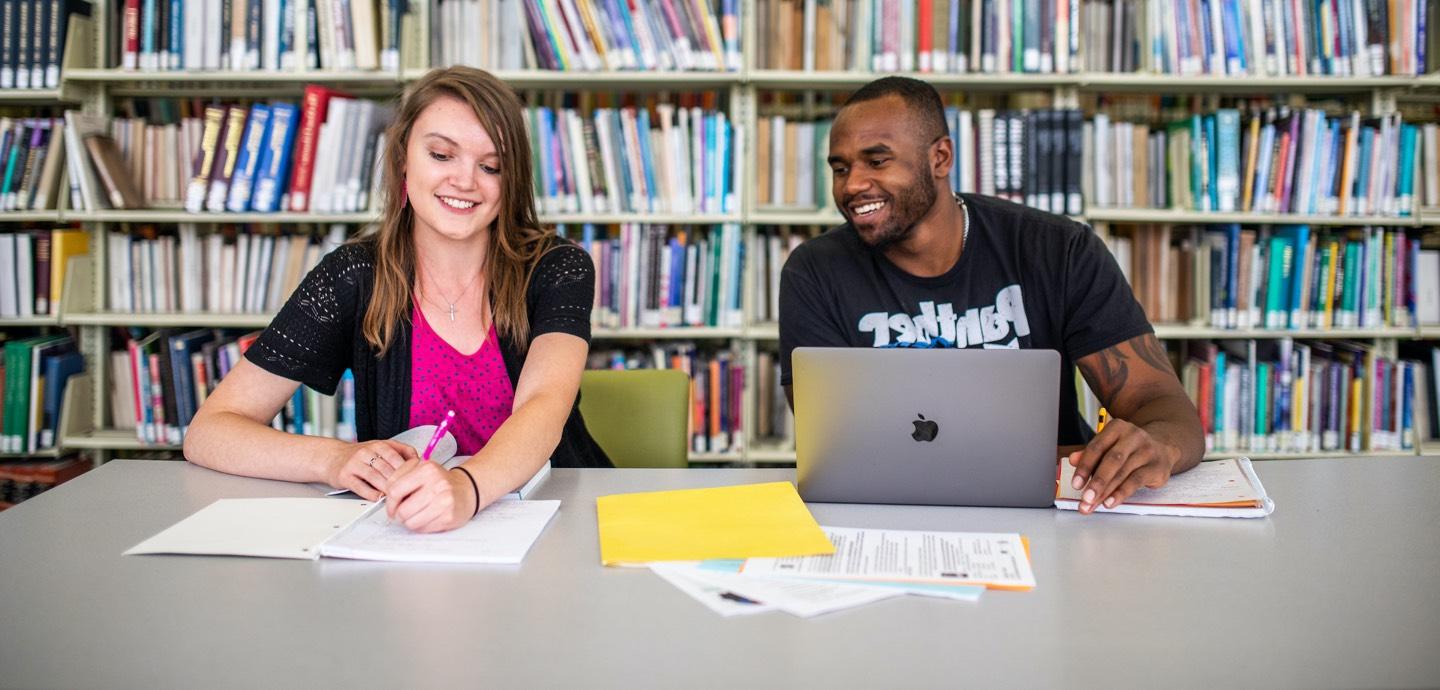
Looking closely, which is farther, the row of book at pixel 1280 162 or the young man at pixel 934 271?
the row of book at pixel 1280 162

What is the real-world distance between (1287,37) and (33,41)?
3.28 metres

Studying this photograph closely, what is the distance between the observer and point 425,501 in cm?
112

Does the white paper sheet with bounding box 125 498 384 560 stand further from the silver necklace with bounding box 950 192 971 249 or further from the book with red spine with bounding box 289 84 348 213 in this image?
the book with red spine with bounding box 289 84 348 213

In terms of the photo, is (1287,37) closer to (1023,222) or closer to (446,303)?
(1023,222)

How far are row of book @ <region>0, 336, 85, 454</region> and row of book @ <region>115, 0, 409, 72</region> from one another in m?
0.80

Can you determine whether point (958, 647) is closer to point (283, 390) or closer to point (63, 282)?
point (283, 390)

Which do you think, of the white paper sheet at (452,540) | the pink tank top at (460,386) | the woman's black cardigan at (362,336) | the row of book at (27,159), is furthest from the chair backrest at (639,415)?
the row of book at (27,159)

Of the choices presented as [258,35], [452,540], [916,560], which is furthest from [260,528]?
[258,35]

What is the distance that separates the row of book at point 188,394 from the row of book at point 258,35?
73cm

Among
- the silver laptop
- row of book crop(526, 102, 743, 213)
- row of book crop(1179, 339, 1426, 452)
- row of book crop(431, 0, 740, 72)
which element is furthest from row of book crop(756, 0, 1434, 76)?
the silver laptop

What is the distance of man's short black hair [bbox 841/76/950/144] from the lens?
193cm

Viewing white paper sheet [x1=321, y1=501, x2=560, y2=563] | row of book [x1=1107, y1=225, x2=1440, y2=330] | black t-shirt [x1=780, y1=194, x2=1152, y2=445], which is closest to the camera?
white paper sheet [x1=321, y1=501, x2=560, y2=563]

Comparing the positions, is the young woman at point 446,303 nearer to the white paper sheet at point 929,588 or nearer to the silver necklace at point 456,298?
the silver necklace at point 456,298

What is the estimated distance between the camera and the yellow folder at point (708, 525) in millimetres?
1065
